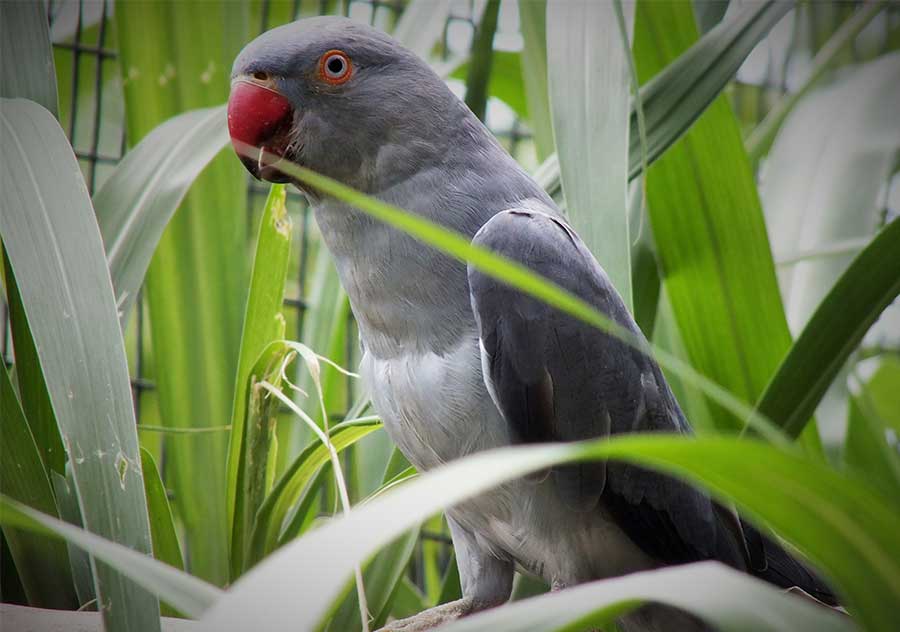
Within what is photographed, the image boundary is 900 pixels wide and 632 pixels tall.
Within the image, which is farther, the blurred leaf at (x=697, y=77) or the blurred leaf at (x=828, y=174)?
the blurred leaf at (x=828, y=174)

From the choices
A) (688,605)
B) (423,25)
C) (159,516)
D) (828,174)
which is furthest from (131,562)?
(828,174)

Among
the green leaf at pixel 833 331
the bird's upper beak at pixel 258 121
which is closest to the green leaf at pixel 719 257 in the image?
the green leaf at pixel 833 331

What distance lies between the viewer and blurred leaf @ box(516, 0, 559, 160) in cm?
132

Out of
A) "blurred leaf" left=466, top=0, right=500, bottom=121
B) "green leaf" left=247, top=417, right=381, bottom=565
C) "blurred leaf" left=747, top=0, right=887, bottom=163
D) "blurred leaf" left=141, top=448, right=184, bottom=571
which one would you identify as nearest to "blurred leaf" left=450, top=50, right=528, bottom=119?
"blurred leaf" left=466, top=0, right=500, bottom=121

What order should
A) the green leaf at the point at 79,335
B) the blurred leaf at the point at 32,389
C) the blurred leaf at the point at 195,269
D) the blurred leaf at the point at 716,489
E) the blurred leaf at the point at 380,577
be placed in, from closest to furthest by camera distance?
the blurred leaf at the point at 716,489, the green leaf at the point at 79,335, the blurred leaf at the point at 32,389, the blurred leaf at the point at 380,577, the blurred leaf at the point at 195,269

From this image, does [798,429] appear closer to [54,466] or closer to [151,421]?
[54,466]

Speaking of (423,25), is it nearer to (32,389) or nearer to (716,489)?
(32,389)

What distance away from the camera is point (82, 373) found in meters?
0.78

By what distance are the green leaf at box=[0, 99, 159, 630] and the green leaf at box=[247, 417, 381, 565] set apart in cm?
28

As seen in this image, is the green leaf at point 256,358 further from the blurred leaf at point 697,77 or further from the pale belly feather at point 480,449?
the blurred leaf at point 697,77

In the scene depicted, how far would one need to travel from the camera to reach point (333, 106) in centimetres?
98

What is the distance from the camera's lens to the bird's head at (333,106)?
96 centimetres

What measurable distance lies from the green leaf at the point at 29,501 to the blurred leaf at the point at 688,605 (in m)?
0.63

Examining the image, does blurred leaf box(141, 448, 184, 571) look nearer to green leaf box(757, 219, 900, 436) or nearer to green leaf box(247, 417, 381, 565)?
green leaf box(247, 417, 381, 565)
